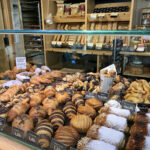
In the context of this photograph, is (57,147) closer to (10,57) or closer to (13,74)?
(13,74)

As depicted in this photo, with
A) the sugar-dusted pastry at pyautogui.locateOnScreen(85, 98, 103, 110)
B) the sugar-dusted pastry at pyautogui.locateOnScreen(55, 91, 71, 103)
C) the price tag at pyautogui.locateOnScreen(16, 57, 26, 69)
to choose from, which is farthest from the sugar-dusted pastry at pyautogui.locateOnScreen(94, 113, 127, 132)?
the price tag at pyautogui.locateOnScreen(16, 57, 26, 69)

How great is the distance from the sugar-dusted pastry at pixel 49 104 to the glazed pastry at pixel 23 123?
0.16m

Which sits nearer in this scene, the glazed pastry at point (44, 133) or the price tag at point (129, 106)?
the glazed pastry at point (44, 133)

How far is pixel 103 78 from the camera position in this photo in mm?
1297

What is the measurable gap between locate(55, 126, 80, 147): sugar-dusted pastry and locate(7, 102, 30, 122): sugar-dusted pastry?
37 cm

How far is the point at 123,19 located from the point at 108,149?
8.13ft

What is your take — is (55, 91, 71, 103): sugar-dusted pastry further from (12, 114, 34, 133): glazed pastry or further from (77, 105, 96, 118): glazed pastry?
(12, 114, 34, 133): glazed pastry

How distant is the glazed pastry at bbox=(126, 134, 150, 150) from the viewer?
720 mm

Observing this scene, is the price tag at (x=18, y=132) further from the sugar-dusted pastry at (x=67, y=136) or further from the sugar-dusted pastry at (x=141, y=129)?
the sugar-dusted pastry at (x=141, y=129)

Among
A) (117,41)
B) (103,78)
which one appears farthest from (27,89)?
(117,41)

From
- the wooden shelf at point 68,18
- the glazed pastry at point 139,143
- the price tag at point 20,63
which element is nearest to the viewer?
the glazed pastry at point 139,143

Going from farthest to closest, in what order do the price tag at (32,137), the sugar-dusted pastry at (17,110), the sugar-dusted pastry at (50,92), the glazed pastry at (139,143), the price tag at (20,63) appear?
the price tag at (20,63) < the sugar-dusted pastry at (50,92) < the sugar-dusted pastry at (17,110) < the price tag at (32,137) < the glazed pastry at (139,143)

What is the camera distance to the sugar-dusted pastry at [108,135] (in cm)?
76

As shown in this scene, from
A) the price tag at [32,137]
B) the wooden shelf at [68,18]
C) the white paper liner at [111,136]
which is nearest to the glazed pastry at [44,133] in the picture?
the price tag at [32,137]
